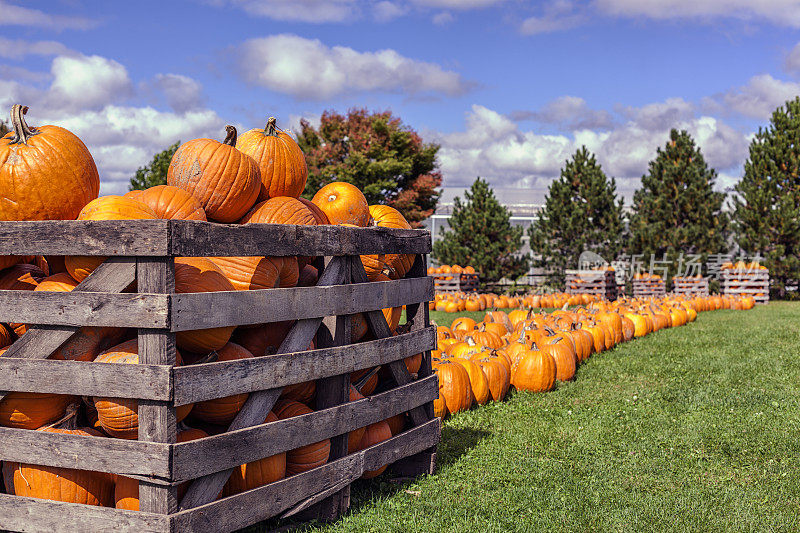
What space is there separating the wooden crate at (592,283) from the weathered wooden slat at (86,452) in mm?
16842

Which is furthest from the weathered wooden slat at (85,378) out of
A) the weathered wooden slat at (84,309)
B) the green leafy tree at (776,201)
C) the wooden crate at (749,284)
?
the green leafy tree at (776,201)

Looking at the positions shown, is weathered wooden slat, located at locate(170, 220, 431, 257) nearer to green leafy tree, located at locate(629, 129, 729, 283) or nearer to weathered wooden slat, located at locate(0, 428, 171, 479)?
weathered wooden slat, located at locate(0, 428, 171, 479)

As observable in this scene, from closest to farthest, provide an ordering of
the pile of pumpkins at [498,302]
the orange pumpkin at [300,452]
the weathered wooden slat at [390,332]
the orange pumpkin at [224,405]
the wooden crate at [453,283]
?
the orange pumpkin at [224,405]
the orange pumpkin at [300,452]
the weathered wooden slat at [390,332]
the pile of pumpkins at [498,302]
the wooden crate at [453,283]

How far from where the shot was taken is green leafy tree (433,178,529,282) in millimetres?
23094

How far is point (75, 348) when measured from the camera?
2.78 meters

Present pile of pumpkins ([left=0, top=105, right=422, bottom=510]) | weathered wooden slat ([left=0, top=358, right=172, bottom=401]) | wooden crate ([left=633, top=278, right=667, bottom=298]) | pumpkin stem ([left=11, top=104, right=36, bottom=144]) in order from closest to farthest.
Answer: weathered wooden slat ([left=0, top=358, right=172, bottom=401]) → pile of pumpkins ([left=0, top=105, right=422, bottom=510]) → pumpkin stem ([left=11, top=104, right=36, bottom=144]) → wooden crate ([left=633, top=278, right=667, bottom=298])

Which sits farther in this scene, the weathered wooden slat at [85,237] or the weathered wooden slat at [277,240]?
the weathered wooden slat at [277,240]

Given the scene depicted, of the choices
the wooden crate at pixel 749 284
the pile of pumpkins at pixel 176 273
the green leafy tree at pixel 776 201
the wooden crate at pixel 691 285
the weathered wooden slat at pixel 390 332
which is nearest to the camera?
the pile of pumpkins at pixel 176 273

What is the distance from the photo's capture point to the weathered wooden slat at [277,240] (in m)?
2.69

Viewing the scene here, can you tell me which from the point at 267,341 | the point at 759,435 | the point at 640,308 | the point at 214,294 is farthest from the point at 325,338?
the point at 640,308

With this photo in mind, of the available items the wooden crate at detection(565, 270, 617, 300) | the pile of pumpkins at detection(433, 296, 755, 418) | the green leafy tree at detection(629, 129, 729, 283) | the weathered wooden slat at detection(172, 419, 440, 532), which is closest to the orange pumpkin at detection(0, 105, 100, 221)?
the weathered wooden slat at detection(172, 419, 440, 532)

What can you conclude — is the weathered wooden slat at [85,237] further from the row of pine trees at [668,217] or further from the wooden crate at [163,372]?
the row of pine trees at [668,217]

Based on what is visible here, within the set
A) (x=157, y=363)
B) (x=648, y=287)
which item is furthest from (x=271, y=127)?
(x=648, y=287)

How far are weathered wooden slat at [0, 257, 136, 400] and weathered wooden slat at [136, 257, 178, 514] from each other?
0.29 ft
